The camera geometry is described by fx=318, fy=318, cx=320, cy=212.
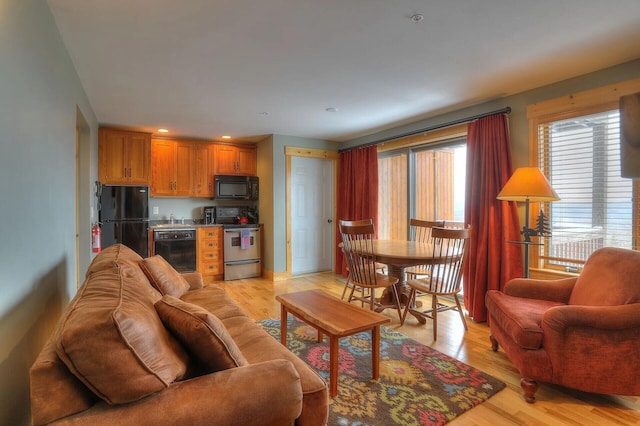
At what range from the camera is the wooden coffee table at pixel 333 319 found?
76.8 inches

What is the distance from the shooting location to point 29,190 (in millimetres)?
1432

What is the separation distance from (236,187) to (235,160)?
18.8 inches

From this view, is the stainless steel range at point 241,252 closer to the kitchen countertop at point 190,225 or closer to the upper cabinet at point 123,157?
the kitchen countertop at point 190,225

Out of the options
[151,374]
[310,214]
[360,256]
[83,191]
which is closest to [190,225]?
[83,191]

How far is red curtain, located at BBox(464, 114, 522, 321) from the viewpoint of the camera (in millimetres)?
3172

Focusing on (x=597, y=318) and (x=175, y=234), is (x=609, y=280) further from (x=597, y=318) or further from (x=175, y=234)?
(x=175, y=234)

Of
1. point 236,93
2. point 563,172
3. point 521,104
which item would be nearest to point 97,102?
point 236,93

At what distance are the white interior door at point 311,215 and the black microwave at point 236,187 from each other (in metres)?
0.75

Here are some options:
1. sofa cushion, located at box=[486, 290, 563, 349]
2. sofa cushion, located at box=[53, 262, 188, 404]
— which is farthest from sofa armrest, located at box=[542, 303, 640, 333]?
sofa cushion, located at box=[53, 262, 188, 404]

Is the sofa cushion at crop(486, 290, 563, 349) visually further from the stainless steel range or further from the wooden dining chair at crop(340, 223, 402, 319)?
the stainless steel range

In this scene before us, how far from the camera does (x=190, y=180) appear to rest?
17.1ft

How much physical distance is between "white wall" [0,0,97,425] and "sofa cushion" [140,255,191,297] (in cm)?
50

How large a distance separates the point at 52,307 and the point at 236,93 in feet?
7.60

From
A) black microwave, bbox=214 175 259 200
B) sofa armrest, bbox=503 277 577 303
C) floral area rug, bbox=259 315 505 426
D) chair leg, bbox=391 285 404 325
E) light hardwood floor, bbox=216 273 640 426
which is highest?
black microwave, bbox=214 175 259 200
